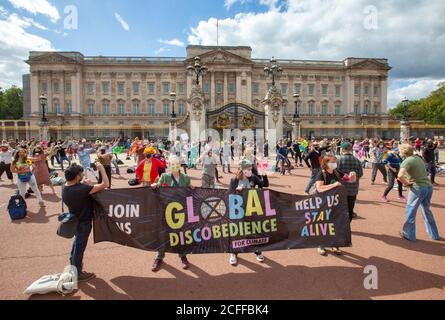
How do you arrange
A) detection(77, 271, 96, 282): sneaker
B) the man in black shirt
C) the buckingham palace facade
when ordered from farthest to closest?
1. the buckingham palace facade
2. detection(77, 271, 96, 282): sneaker
3. the man in black shirt

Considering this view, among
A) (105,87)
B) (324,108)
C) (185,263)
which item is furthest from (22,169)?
(324,108)

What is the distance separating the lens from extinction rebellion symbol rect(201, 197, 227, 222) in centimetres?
446

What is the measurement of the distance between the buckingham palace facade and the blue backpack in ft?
149

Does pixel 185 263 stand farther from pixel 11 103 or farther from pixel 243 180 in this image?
pixel 11 103

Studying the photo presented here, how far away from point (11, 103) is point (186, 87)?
58834 mm

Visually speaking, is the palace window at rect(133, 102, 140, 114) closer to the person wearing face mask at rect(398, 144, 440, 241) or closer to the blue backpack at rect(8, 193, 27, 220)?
the blue backpack at rect(8, 193, 27, 220)

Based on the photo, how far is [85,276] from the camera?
4113 mm

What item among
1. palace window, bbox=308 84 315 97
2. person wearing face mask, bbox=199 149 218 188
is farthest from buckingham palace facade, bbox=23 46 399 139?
person wearing face mask, bbox=199 149 218 188

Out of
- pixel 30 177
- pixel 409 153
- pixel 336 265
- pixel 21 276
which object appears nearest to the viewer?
pixel 21 276

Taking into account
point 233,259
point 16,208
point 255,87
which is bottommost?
point 233,259

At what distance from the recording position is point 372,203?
8.47 meters
